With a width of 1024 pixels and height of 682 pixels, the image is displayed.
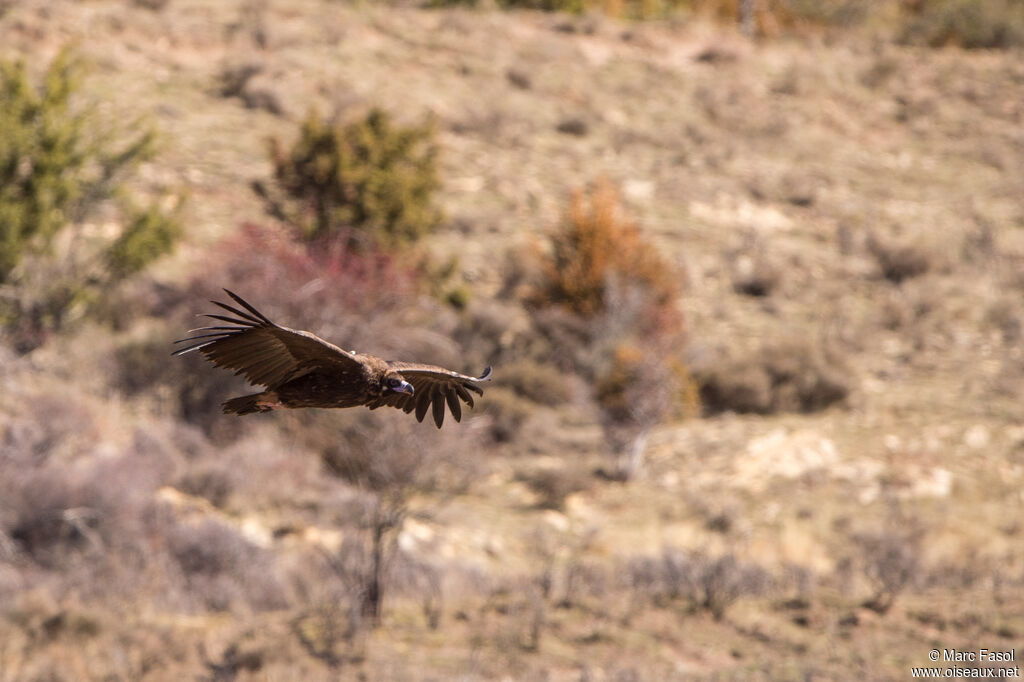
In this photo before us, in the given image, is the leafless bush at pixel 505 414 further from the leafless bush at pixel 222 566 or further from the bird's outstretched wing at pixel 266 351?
the bird's outstretched wing at pixel 266 351

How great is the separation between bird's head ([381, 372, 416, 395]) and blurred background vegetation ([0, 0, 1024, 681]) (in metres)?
7.12

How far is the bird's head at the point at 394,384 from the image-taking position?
6.02 m

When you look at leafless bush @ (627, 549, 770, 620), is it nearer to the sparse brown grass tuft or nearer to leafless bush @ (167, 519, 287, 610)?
leafless bush @ (167, 519, 287, 610)

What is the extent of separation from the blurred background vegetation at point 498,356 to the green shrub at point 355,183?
0.07 metres

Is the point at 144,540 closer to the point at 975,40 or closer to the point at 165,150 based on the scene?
the point at 165,150

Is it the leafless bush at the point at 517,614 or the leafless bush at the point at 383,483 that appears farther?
the leafless bush at the point at 383,483

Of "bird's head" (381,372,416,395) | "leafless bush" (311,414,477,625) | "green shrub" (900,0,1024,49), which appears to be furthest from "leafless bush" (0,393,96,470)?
"green shrub" (900,0,1024,49)

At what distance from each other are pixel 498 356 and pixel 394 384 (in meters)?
18.2

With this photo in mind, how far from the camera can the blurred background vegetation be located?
47.3 ft

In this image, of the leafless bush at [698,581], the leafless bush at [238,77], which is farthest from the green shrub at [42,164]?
the leafless bush at [698,581]

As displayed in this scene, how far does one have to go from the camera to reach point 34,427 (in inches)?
673

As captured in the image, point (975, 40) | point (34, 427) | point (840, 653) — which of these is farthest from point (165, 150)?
point (975, 40)

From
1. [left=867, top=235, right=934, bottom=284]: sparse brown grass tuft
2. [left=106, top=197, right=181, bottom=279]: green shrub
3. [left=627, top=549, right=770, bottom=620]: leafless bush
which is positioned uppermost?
[left=867, top=235, right=934, bottom=284]: sparse brown grass tuft

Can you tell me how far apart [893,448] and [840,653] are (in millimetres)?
7475
